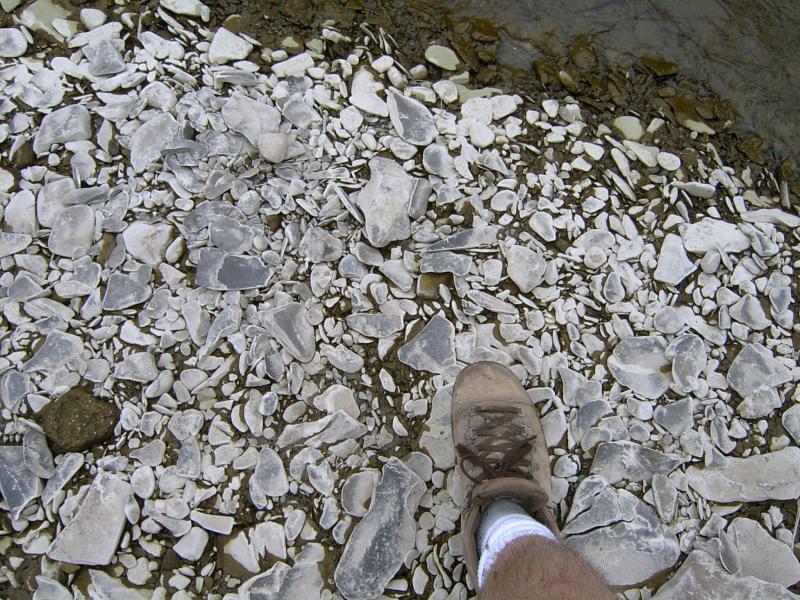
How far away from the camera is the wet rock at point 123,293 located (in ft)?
6.49

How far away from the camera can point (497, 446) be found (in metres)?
1.93

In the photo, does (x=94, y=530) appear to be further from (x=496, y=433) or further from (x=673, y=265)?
(x=673, y=265)

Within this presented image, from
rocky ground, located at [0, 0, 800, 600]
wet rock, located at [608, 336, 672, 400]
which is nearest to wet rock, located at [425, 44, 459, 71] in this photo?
rocky ground, located at [0, 0, 800, 600]

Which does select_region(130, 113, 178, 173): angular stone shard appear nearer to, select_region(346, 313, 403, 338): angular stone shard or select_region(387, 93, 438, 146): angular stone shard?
select_region(387, 93, 438, 146): angular stone shard

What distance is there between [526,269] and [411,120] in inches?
28.0

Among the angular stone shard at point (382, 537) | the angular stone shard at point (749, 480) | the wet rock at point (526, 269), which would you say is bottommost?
the angular stone shard at point (382, 537)

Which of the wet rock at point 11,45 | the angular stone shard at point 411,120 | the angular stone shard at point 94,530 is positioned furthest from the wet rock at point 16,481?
the angular stone shard at point 411,120

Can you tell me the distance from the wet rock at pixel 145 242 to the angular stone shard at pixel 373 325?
0.72m

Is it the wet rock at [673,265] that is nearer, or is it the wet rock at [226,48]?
the wet rock at [673,265]

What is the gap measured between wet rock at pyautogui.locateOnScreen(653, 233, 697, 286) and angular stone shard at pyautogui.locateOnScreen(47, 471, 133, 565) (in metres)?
1.96

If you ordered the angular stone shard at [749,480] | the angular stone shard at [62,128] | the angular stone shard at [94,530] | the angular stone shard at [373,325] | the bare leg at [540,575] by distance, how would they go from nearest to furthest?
the bare leg at [540,575]
the angular stone shard at [94,530]
the angular stone shard at [749,480]
the angular stone shard at [373,325]
the angular stone shard at [62,128]

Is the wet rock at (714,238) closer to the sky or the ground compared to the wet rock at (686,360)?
closer to the sky

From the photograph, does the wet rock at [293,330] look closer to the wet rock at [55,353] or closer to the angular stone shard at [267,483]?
the angular stone shard at [267,483]

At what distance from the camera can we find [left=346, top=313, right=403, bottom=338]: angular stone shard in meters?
1.99
